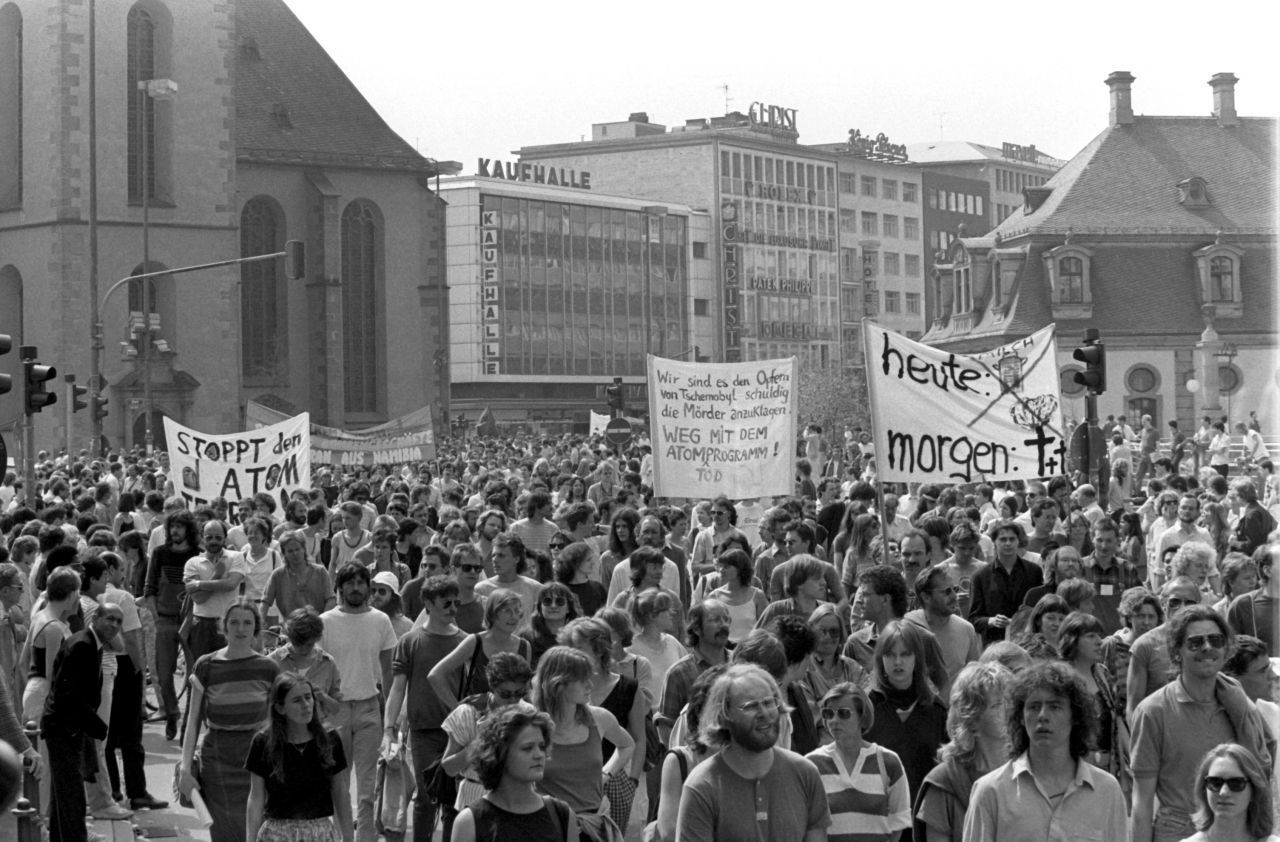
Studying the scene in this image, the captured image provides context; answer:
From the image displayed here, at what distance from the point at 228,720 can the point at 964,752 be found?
3.79m

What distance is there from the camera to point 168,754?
1452 cm

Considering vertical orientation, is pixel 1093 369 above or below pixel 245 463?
above

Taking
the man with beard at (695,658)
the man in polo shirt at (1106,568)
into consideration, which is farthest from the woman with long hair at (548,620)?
the man in polo shirt at (1106,568)

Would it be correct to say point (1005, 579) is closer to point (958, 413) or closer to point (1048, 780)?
point (958, 413)

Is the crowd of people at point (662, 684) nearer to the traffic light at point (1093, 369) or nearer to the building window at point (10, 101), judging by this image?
the traffic light at point (1093, 369)

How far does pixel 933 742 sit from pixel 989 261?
2928 inches

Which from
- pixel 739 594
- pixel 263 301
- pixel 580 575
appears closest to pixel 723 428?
pixel 580 575

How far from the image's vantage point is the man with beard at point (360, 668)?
35.3 ft

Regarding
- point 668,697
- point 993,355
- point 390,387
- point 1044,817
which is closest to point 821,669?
point 668,697

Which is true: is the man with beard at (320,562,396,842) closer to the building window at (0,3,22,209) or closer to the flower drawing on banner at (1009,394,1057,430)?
the flower drawing on banner at (1009,394,1057,430)

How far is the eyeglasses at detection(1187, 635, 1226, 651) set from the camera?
7.70 meters

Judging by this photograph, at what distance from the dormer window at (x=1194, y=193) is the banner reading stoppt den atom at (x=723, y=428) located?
65.1 meters

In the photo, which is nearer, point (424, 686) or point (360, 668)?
point (424, 686)

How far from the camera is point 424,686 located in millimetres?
10102
